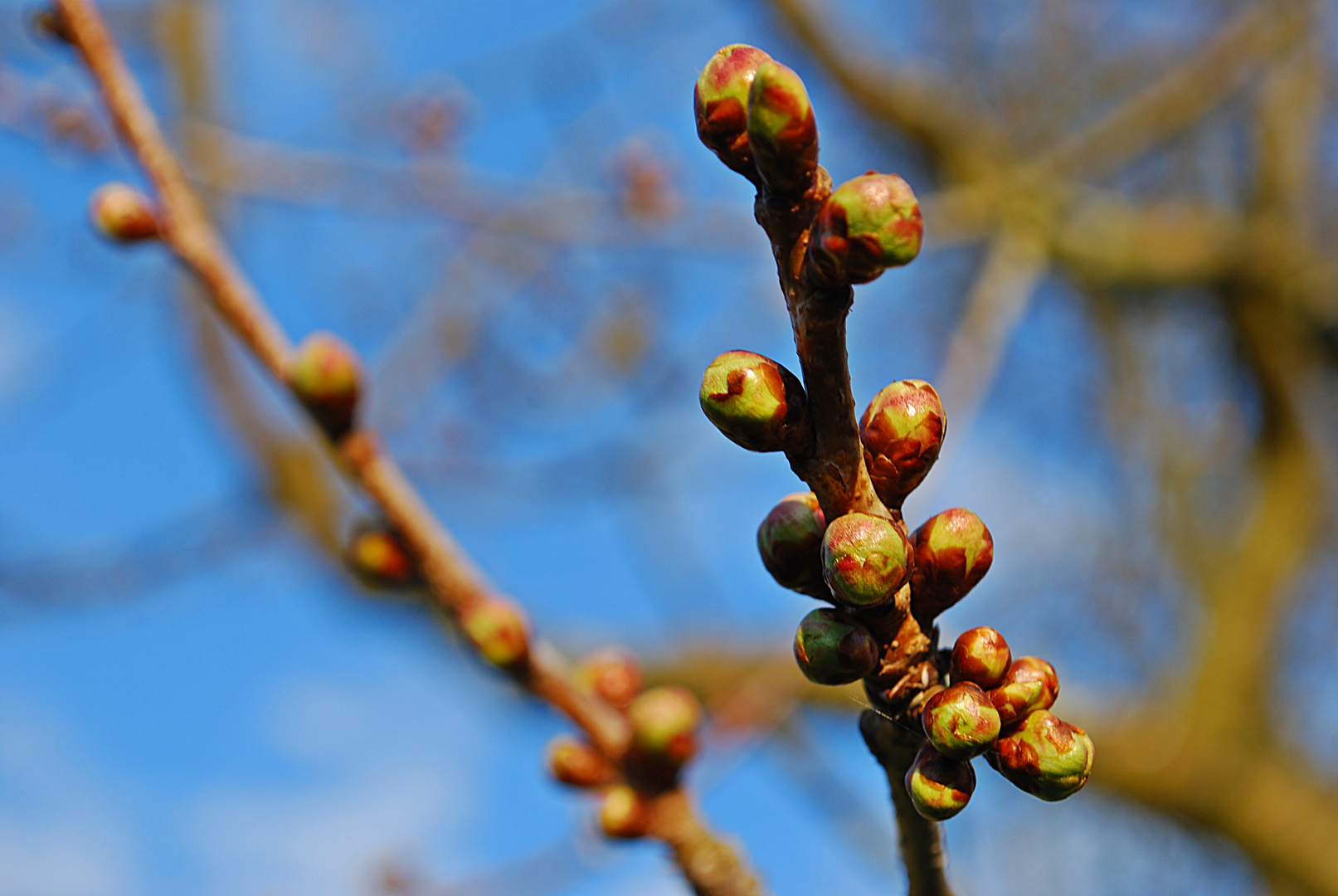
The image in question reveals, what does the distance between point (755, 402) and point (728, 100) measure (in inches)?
6.1

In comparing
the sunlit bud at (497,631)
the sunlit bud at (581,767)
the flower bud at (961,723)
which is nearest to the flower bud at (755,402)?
the flower bud at (961,723)

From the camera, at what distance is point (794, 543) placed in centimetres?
61

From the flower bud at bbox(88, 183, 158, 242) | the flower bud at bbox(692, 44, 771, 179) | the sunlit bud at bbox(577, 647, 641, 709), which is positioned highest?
the flower bud at bbox(88, 183, 158, 242)

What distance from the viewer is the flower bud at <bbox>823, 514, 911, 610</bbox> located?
20.7 inches

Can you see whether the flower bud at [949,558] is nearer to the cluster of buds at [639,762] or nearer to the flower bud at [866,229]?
the flower bud at [866,229]

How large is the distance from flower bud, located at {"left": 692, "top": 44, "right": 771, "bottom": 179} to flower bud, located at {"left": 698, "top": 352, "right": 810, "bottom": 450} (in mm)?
101

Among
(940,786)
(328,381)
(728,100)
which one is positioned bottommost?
(940,786)

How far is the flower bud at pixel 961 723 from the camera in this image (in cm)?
54

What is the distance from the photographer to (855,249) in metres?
0.46

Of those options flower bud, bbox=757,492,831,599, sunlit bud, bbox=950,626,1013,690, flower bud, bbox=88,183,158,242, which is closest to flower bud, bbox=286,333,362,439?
flower bud, bbox=88,183,158,242

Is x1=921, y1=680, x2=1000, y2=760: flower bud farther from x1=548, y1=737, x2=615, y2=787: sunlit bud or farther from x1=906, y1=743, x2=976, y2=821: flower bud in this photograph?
x1=548, y1=737, x2=615, y2=787: sunlit bud

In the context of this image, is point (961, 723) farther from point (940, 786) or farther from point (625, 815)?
point (625, 815)

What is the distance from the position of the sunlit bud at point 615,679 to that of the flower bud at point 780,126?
30.0 inches

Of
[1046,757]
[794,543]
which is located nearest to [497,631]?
[794,543]
